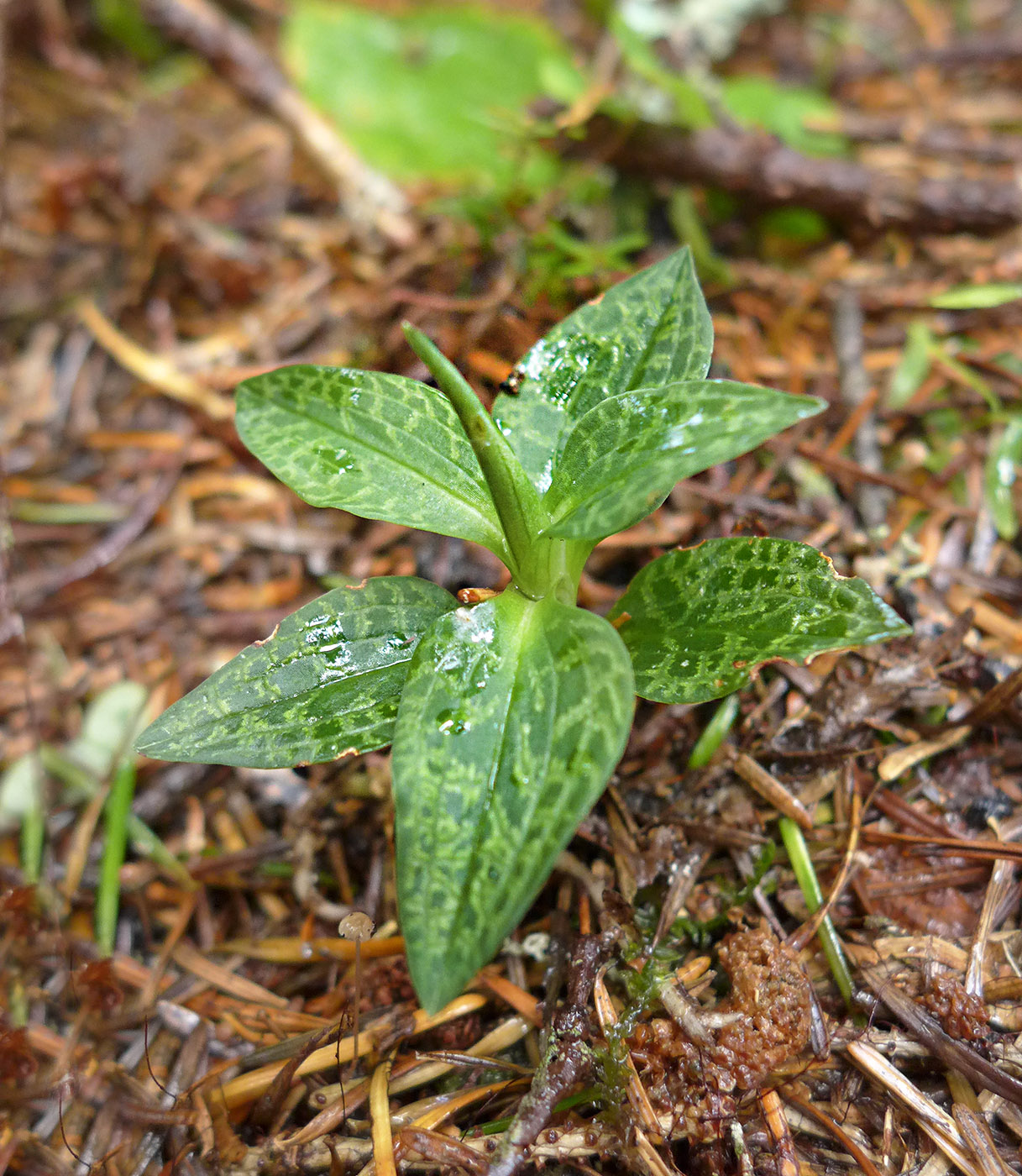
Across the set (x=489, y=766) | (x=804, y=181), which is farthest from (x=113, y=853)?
(x=804, y=181)

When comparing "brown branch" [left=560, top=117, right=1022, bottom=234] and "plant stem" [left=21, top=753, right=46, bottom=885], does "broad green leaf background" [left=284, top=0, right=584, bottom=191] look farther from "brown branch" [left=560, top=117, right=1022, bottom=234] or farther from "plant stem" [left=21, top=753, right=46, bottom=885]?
"plant stem" [left=21, top=753, right=46, bottom=885]

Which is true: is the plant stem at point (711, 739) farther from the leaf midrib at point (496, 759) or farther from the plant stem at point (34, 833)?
the plant stem at point (34, 833)

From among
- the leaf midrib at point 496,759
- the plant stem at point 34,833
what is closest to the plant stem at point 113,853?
the plant stem at point 34,833

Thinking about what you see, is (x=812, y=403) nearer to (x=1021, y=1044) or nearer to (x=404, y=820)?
(x=404, y=820)

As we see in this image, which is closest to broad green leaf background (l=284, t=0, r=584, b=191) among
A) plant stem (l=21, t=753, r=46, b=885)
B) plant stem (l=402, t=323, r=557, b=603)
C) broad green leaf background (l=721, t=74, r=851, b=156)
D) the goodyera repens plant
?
broad green leaf background (l=721, t=74, r=851, b=156)

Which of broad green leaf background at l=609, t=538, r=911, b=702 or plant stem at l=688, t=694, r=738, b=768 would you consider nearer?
broad green leaf background at l=609, t=538, r=911, b=702

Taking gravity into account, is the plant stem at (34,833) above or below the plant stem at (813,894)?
below
